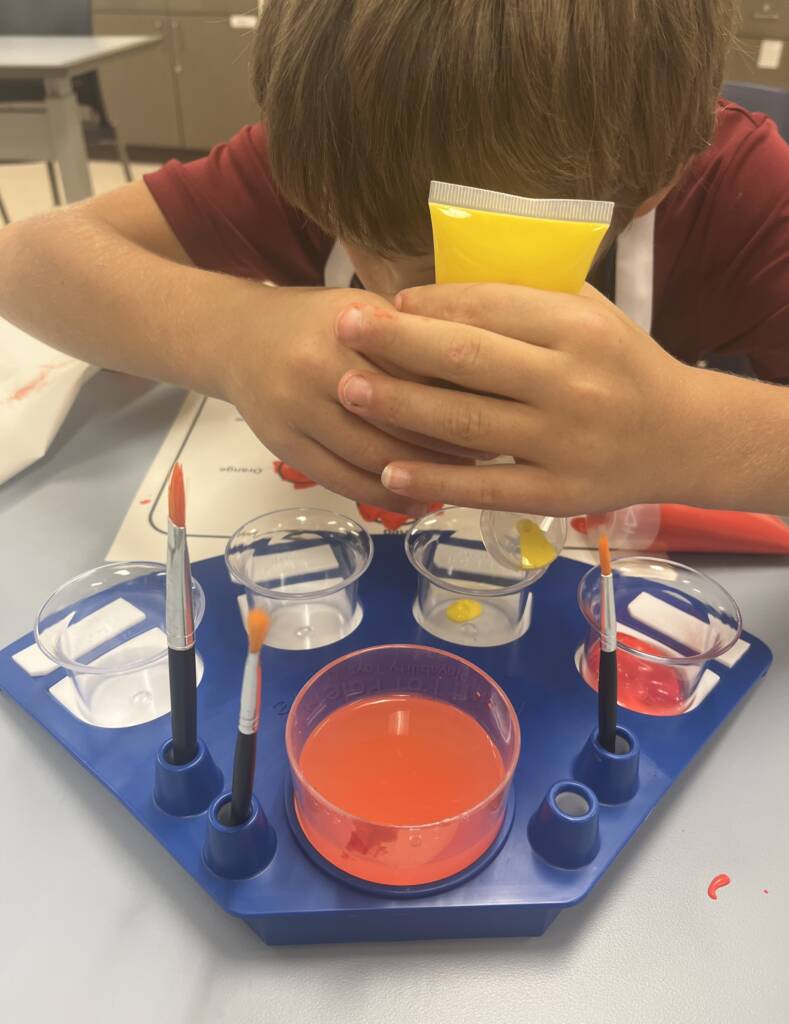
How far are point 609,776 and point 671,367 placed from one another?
0.22 meters

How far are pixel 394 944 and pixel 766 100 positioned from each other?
896mm

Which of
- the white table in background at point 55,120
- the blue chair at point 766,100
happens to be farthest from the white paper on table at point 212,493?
the white table in background at point 55,120

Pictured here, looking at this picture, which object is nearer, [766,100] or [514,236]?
[514,236]

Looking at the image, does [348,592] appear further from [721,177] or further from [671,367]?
[721,177]

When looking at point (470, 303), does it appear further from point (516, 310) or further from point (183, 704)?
point (183, 704)

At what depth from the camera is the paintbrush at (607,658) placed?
0.32 m

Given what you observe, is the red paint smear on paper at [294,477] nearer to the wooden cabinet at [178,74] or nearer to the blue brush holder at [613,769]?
the blue brush holder at [613,769]

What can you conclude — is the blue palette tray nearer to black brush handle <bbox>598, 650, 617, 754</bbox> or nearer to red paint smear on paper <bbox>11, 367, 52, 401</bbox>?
black brush handle <bbox>598, 650, 617, 754</bbox>

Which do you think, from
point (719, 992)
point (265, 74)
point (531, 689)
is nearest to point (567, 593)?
point (531, 689)

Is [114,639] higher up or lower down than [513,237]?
lower down

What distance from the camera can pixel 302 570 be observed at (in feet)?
1.62

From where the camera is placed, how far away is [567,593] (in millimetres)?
473

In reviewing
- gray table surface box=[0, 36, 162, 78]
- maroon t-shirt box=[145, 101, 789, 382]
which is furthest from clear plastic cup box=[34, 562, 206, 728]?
gray table surface box=[0, 36, 162, 78]

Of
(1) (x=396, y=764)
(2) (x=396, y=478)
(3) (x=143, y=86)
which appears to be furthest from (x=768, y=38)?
(1) (x=396, y=764)
